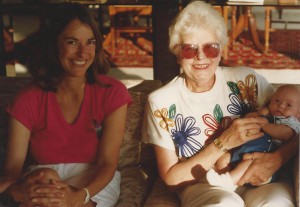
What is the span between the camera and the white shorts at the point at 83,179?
2.06 meters

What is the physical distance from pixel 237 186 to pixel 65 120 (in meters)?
0.79

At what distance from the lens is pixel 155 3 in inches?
119

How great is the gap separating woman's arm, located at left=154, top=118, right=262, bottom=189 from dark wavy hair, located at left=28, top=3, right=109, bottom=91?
1.56 feet

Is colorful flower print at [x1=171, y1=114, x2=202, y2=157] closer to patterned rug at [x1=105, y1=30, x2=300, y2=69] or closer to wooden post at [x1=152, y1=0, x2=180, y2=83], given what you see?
wooden post at [x1=152, y1=0, x2=180, y2=83]

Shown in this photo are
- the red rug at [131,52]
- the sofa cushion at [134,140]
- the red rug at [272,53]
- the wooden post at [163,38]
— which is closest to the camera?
the sofa cushion at [134,140]

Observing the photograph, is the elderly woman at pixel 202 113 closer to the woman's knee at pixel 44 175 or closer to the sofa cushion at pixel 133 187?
the sofa cushion at pixel 133 187

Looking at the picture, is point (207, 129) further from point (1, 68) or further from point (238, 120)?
point (1, 68)

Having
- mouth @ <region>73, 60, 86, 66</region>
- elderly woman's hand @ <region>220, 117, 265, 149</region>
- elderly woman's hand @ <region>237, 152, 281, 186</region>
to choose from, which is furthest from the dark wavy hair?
elderly woman's hand @ <region>237, 152, 281, 186</region>

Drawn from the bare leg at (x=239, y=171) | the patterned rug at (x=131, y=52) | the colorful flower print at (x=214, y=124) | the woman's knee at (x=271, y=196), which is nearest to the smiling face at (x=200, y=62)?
the colorful flower print at (x=214, y=124)

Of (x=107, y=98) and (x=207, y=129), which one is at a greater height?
(x=107, y=98)

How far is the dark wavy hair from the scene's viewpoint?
212 cm

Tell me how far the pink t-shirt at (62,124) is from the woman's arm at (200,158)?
29cm

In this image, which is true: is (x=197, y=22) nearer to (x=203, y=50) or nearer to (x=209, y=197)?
(x=203, y=50)

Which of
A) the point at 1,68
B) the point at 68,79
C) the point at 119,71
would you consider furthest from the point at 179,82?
the point at 119,71
